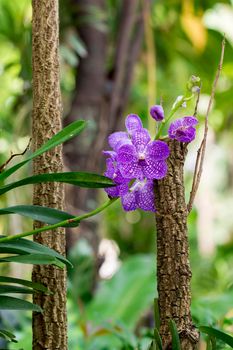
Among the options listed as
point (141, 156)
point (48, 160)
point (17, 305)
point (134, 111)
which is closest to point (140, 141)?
point (141, 156)

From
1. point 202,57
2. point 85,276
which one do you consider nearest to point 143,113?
point 202,57

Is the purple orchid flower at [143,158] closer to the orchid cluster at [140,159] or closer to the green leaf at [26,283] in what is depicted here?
the orchid cluster at [140,159]

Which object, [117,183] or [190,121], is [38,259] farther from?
[190,121]

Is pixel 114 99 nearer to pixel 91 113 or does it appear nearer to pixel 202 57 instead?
pixel 91 113

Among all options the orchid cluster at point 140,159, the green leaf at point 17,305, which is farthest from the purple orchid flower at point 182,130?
the green leaf at point 17,305

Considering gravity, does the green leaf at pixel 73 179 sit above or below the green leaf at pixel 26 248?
above

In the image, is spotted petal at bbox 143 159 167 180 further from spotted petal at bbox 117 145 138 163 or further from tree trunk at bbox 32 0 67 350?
tree trunk at bbox 32 0 67 350
